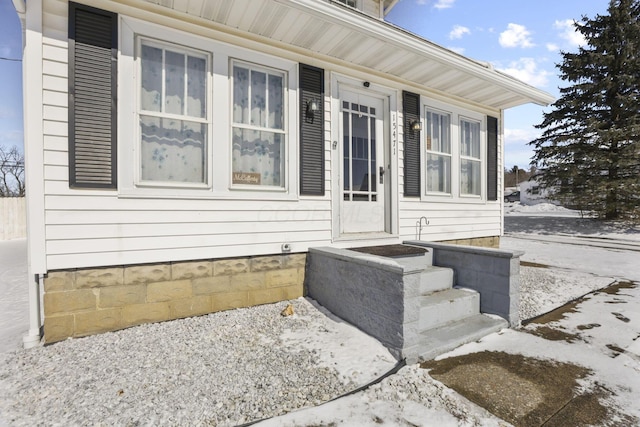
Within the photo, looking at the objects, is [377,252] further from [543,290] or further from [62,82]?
[62,82]

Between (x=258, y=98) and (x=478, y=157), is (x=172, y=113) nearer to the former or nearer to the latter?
(x=258, y=98)

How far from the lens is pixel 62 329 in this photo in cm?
255

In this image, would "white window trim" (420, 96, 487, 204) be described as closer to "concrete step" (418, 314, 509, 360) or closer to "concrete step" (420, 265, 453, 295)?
"concrete step" (420, 265, 453, 295)

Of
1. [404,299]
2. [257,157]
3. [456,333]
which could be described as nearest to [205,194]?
[257,157]

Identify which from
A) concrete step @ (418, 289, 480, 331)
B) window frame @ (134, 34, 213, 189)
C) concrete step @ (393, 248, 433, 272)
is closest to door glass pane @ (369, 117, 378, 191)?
concrete step @ (393, 248, 433, 272)

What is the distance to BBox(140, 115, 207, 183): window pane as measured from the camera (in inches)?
114

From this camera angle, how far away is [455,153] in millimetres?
5070

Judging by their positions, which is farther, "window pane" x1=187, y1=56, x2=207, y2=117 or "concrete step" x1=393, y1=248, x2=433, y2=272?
"concrete step" x1=393, y1=248, x2=433, y2=272

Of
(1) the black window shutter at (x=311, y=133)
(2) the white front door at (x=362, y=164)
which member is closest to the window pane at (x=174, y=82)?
(1) the black window shutter at (x=311, y=133)

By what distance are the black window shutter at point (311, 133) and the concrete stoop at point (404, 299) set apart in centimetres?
83

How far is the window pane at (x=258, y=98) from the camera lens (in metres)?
3.41

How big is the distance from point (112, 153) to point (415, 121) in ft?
12.7

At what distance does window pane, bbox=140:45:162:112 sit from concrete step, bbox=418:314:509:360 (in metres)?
3.30

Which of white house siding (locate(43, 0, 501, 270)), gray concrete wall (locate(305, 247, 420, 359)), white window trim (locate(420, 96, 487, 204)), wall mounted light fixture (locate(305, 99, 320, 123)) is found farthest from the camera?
white window trim (locate(420, 96, 487, 204))
